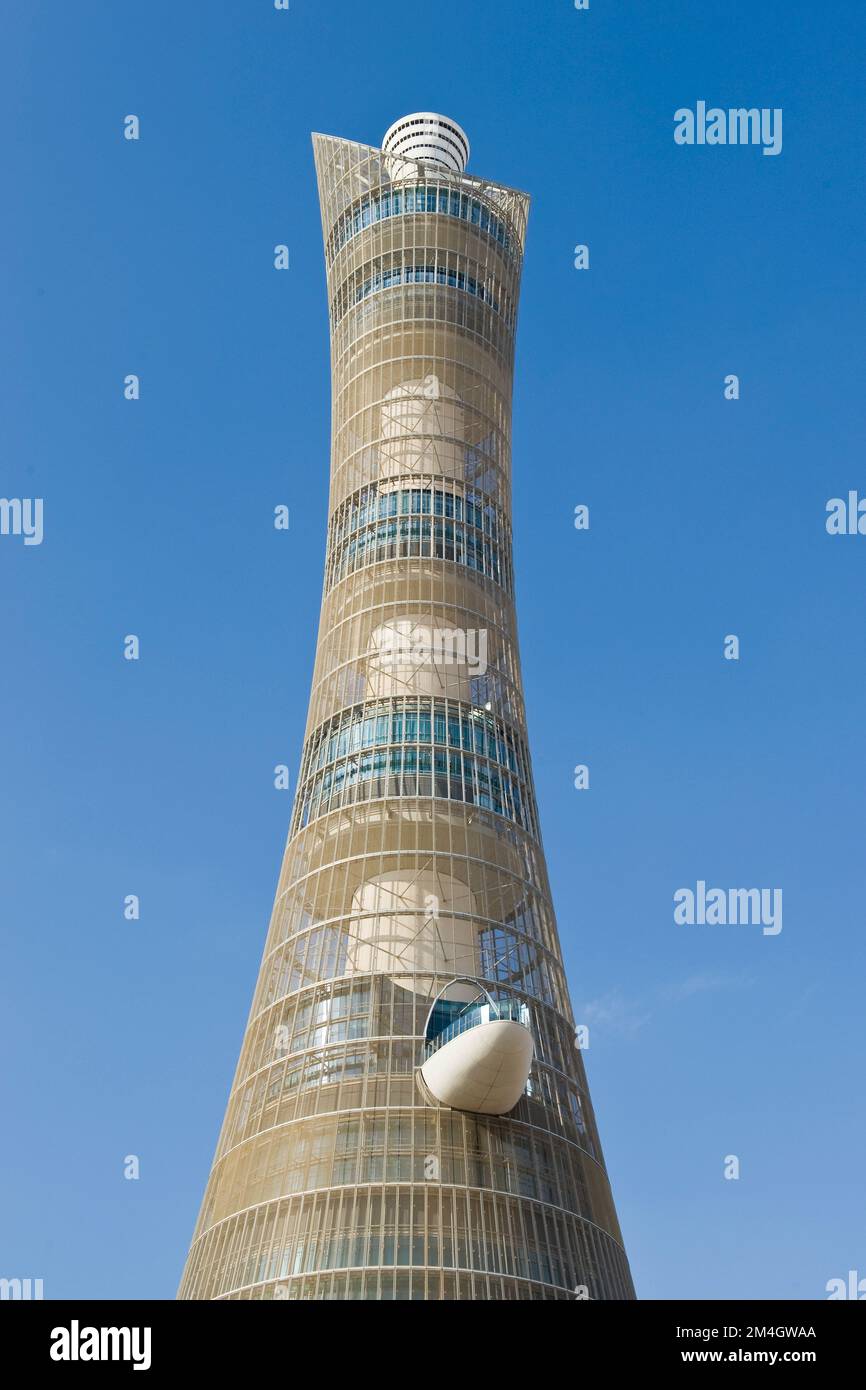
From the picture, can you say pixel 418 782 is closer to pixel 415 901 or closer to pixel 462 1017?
pixel 415 901

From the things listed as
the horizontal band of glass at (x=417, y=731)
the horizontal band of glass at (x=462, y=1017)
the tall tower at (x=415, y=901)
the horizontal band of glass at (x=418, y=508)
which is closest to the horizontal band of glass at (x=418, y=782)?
the tall tower at (x=415, y=901)

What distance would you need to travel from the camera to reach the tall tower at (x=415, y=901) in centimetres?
4672

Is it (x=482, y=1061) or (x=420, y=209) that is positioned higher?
(x=420, y=209)

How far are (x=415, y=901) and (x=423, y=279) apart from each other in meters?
31.2

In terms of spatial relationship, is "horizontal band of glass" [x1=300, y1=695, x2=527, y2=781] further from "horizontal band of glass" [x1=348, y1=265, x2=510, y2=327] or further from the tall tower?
"horizontal band of glass" [x1=348, y1=265, x2=510, y2=327]

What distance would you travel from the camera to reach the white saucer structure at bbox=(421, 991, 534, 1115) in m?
46.8

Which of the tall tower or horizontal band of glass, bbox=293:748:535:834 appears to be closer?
the tall tower

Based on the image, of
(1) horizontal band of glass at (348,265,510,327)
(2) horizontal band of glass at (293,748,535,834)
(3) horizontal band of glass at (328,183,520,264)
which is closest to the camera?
(2) horizontal band of glass at (293,748,535,834)

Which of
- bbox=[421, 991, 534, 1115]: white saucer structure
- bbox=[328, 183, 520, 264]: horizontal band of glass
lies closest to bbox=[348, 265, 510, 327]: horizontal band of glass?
bbox=[328, 183, 520, 264]: horizontal band of glass

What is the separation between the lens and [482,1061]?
155 ft

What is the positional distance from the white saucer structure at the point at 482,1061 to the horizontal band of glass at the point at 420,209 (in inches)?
1613
